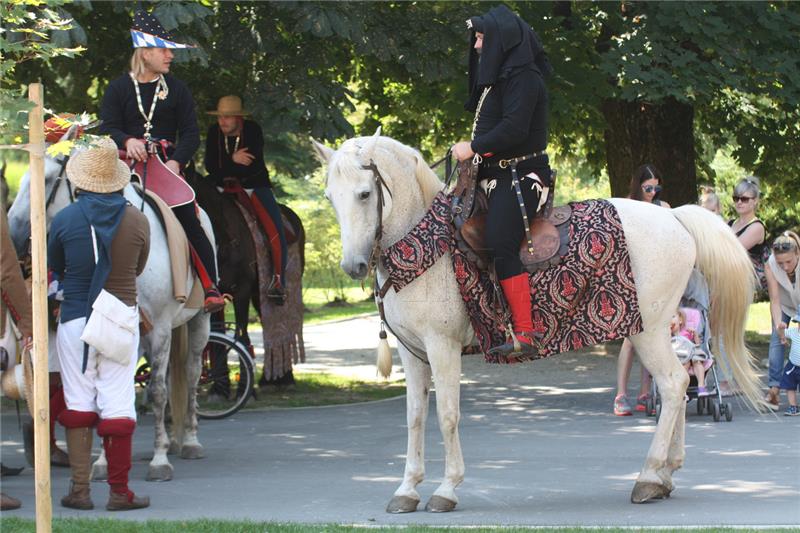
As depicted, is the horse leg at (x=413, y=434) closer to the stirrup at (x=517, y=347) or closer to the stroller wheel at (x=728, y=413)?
the stirrup at (x=517, y=347)

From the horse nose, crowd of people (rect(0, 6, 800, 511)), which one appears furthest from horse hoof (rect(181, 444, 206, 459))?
the horse nose

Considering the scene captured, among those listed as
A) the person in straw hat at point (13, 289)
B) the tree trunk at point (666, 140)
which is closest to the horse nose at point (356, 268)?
the person in straw hat at point (13, 289)

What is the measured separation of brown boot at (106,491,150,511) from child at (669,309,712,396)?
589 cm

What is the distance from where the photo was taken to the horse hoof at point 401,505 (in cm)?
831

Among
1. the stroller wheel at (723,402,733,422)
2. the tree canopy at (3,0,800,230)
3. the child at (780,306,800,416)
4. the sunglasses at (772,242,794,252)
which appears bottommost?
the stroller wheel at (723,402,733,422)

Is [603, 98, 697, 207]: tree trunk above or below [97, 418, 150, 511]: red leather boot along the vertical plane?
above

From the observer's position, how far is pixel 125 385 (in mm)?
8758

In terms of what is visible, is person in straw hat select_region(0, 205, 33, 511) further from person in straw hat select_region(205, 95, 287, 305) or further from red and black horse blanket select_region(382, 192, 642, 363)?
person in straw hat select_region(205, 95, 287, 305)

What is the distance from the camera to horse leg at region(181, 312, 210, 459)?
434 inches

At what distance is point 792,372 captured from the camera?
12.7 m

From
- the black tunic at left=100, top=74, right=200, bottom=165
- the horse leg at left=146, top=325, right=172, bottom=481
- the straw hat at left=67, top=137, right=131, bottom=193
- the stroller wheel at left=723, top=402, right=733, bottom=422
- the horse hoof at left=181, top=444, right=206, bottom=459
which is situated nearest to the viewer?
the straw hat at left=67, top=137, right=131, bottom=193

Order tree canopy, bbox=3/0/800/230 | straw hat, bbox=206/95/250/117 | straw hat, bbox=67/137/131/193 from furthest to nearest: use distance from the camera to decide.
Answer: straw hat, bbox=206/95/250/117
tree canopy, bbox=3/0/800/230
straw hat, bbox=67/137/131/193

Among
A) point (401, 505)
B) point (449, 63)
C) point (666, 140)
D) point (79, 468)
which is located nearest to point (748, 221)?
point (449, 63)

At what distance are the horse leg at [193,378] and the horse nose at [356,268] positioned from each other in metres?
3.74
